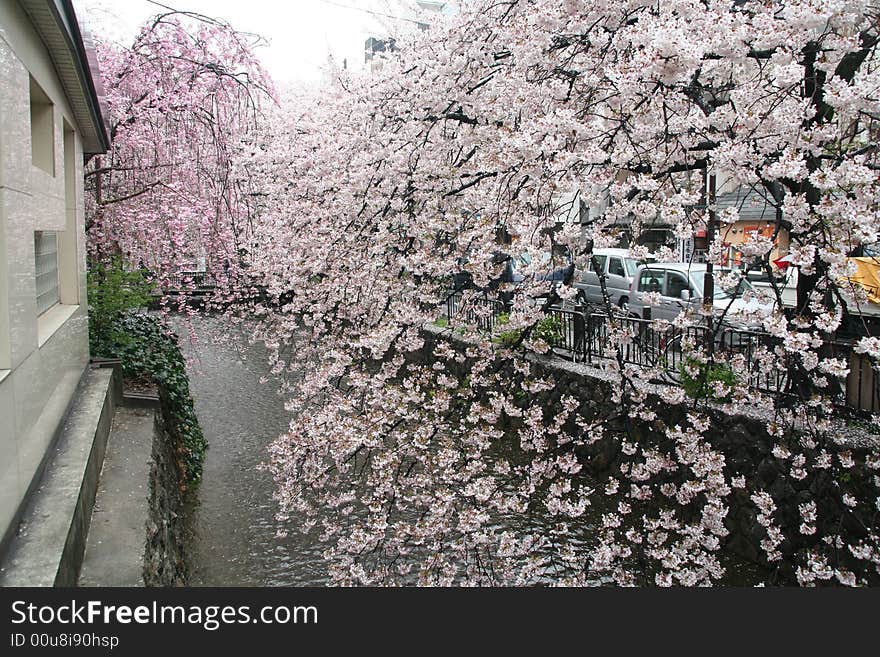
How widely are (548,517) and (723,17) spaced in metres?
5.33

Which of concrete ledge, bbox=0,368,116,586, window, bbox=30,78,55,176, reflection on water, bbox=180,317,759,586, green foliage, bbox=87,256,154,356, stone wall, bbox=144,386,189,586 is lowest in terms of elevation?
reflection on water, bbox=180,317,759,586

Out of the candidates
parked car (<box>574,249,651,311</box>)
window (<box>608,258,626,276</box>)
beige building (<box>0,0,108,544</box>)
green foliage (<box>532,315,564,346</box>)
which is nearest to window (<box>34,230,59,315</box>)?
beige building (<box>0,0,108,544</box>)

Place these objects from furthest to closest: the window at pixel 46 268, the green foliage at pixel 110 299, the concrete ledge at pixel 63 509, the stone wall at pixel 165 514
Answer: the green foliage at pixel 110 299
the window at pixel 46 268
the stone wall at pixel 165 514
the concrete ledge at pixel 63 509

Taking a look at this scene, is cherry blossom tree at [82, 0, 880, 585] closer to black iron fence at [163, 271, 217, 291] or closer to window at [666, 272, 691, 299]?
black iron fence at [163, 271, 217, 291]

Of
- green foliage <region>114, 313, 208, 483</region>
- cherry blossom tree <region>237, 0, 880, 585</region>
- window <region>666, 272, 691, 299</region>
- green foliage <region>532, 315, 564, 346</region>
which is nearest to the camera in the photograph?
cherry blossom tree <region>237, 0, 880, 585</region>

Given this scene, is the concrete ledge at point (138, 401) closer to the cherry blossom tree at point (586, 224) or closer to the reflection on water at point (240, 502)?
the reflection on water at point (240, 502)

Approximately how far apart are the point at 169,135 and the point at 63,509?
6.87 meters

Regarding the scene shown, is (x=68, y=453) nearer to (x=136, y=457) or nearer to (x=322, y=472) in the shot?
(x=136, y=457)

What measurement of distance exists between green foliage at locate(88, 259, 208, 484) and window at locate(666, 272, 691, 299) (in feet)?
32.2

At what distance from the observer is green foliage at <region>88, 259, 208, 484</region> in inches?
314

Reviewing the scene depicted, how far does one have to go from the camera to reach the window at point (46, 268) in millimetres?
5301

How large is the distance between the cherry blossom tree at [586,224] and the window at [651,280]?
320 inches

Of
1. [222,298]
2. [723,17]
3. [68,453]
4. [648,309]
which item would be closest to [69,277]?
[68,453]

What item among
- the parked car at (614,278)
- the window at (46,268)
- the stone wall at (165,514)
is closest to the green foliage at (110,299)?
the stone wall at (165,514)
